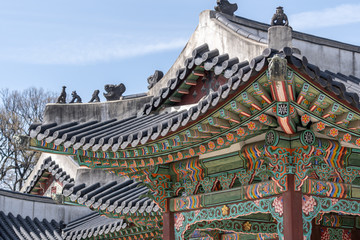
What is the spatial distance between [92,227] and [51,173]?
16.0 ft

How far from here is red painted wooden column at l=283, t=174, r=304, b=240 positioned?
7.24 metres

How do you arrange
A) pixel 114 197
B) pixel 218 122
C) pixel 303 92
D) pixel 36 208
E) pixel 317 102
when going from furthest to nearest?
pixel 36 208 → pixel 114 197 → pixel 218 122 → pixel 317 102 → pixel 303 92

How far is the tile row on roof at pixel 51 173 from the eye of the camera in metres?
18.1

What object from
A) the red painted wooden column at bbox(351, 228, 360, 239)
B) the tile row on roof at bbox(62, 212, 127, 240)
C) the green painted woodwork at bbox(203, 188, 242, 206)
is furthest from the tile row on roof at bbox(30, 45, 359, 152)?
the tile row on roof at bbox(62, 212, 127, 240)

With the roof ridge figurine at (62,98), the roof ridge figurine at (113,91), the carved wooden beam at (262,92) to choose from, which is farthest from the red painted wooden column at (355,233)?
the roof ridge figurine at (62,98)

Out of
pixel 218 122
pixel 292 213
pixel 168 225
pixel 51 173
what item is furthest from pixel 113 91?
pixel 292 213

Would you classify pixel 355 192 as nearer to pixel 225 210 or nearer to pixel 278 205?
pixel 278 205

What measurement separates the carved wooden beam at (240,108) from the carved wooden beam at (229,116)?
125mm

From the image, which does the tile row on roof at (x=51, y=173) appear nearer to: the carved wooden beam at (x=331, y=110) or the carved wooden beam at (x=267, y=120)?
the carved wooden beam at (x=267, y=120)

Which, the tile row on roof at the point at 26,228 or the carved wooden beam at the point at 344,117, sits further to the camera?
the tile row on roof at the point at 26,228

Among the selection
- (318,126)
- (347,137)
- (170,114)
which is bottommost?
(347,137)

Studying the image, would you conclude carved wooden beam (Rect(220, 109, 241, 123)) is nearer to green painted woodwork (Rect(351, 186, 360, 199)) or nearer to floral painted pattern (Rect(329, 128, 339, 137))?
floral painted pattern (Rect(329, 128, 339, 137))

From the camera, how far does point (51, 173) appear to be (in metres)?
19.4

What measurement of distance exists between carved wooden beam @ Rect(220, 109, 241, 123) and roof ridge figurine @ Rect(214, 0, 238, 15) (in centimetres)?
379
